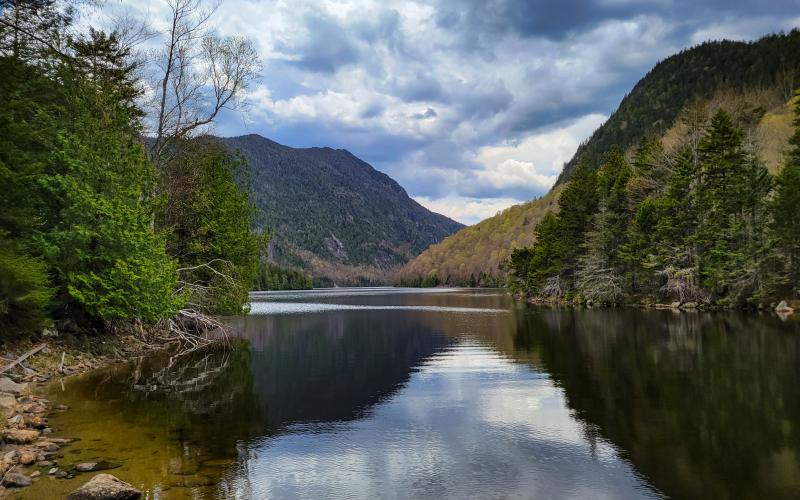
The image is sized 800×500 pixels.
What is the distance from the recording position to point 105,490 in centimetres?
961

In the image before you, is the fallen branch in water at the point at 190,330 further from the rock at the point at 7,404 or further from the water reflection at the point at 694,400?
the water reflection at the point at 694,400

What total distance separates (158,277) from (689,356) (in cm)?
2805

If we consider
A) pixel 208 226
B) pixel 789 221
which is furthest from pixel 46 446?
pixel 789 221

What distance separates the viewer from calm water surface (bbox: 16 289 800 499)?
10.7m

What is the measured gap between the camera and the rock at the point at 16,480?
1040 cm

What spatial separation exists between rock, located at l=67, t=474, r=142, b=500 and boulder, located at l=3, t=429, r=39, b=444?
4.69 m

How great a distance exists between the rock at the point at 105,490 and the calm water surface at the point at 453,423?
0.54m

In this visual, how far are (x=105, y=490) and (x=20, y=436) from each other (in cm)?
548

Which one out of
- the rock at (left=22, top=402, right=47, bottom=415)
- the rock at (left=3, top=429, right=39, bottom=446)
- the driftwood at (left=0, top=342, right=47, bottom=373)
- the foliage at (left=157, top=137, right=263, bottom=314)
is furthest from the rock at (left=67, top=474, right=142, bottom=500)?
the foliage at (left=157, top=137, right=263, bottom=314)

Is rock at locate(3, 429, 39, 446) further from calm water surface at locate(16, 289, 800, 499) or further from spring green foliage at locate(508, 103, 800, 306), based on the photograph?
spring green foliage at locate(508, 103, 800, 306)

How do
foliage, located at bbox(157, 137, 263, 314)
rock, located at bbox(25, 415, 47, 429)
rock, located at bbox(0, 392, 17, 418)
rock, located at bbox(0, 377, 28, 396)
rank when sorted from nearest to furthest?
rock, located at bbox(25, 415, 47, 429), rock, located at bbox(0, 392, 17, 418), rock, located at bbox(0, 377, 28, 396), foliage, located at bbox(157, 137, 263, 314)

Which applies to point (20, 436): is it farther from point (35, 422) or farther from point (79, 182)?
point (79, 182)

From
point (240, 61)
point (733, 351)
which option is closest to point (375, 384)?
point (733, 351)

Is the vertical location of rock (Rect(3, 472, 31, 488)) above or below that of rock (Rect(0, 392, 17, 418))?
below
